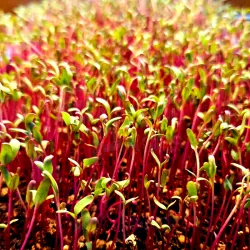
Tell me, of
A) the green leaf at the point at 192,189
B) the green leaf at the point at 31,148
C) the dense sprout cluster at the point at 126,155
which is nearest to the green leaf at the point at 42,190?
the dense sprout cluster at the point at 126,155

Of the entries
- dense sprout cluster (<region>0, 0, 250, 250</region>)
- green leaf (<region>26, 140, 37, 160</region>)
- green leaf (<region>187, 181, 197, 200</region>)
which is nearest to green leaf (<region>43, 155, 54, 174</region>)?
dense sprout cluster (<region>0, 0, 250, 250</region>)

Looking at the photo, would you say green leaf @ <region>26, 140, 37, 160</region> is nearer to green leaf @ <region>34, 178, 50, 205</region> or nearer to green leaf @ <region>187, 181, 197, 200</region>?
green leaf @ <region>34, 178, 50, 205</region>

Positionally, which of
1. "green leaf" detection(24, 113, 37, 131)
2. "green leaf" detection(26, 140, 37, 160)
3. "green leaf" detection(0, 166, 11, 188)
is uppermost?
"green leaf" detection(24, 113, 37, 131)

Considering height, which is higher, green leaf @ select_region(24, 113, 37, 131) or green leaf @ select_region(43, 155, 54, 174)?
green leaf @ select_region(24, 113, 37, 131)

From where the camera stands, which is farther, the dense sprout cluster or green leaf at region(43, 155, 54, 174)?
the dense sprout cluster

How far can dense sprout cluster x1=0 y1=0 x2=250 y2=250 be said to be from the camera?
97 centimetres

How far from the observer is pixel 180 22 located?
2.21m

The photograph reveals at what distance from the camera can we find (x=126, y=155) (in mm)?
1199

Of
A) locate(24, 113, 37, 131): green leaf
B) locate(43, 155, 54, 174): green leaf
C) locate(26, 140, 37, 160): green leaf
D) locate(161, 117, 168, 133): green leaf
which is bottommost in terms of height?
locate(43, 155, 54, 174): green leaf

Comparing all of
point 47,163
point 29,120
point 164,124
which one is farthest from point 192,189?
point 29,120

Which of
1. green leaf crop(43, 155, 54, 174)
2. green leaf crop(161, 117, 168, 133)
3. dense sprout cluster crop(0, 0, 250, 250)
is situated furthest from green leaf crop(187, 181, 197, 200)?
green leaf crop(43, 155, 54, 174)

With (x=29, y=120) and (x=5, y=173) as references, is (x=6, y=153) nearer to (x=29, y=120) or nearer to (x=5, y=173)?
(x=5, y=173)

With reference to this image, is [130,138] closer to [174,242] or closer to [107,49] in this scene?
[174,242]

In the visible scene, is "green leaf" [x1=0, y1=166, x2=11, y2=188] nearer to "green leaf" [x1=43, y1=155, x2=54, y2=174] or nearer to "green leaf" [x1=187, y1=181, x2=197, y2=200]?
"green leaf" [x1=43, y1=155, x2=54, y2=174]
